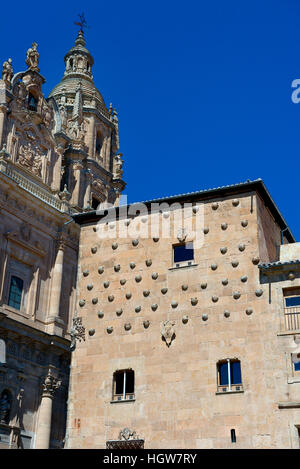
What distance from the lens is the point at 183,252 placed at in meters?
25.0

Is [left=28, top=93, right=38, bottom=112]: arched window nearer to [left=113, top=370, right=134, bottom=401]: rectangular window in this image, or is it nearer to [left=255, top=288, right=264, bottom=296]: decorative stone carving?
[left=113, top=370, right=134, bottom=401]: rectangular window

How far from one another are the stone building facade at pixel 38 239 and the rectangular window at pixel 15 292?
6cm

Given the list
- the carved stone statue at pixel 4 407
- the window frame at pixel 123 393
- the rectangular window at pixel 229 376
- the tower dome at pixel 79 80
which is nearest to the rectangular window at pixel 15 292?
the carved stone statue at pixel 4 407

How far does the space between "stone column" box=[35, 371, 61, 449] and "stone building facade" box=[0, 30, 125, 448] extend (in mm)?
55

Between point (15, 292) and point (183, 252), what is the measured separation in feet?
53.8

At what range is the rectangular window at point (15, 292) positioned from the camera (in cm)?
3806

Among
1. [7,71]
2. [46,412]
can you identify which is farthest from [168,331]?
[7,71]

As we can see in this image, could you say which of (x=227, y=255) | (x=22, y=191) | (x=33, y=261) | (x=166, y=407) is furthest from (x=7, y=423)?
(x=227, y=255)

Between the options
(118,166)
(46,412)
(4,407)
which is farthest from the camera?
(118,166)

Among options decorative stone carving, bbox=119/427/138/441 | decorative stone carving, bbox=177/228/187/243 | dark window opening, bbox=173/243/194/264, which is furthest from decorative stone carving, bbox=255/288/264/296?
decorative stone carving, bbox=119/427/138/441

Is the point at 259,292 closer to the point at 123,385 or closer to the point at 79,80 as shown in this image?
the point at 123,385

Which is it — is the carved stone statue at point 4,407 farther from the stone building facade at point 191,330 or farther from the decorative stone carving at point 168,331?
the decorative stone carving at point 168,331

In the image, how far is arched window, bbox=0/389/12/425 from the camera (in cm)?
3497
